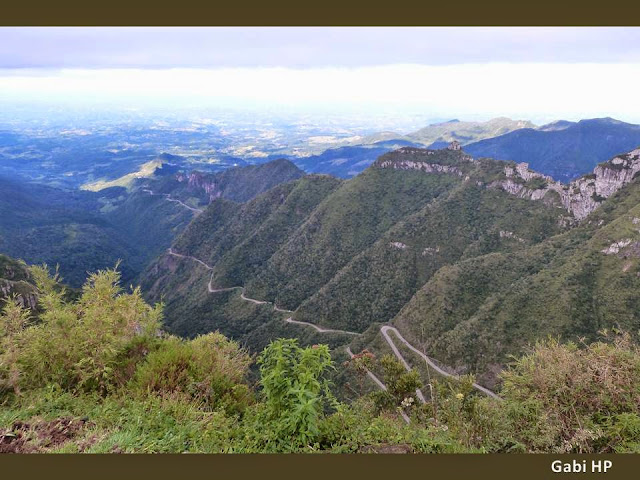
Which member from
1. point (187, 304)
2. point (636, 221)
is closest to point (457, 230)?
point (636, 221)

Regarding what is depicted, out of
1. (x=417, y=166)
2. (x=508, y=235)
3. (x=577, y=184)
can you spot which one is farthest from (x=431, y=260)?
(x=417, y=166)

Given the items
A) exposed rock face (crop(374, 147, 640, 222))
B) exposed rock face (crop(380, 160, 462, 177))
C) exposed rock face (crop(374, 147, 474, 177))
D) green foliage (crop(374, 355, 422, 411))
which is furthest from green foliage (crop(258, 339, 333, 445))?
exposed rock face (crop(380, 160, 462, 177))

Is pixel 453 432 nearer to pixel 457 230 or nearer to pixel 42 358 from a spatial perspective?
pixel 42 358

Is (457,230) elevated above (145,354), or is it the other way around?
(145,354)

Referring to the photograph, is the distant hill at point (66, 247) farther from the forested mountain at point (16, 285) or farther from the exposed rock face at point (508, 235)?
the exposed rock face at point (508, 235)

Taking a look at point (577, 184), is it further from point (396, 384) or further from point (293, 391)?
point (293, 391)
